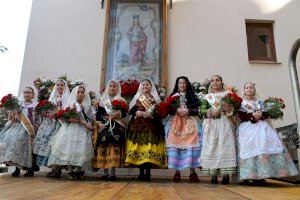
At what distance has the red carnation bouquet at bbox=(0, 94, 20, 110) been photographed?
4502 millimetres

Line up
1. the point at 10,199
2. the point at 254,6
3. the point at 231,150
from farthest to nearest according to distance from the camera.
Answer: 1. the point at 254,6
2. the point at 231,150
3. the point at 10,199

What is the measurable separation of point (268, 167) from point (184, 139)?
1.17m

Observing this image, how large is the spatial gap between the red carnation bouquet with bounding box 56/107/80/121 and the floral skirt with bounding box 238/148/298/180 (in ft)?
7.76

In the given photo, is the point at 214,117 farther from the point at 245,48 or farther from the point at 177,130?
the point at 245,48

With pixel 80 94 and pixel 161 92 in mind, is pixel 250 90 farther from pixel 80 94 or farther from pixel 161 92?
pixel 80 94

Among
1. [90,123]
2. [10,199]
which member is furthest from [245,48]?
[10,199]

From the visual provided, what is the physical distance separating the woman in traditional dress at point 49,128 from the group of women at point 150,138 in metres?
A: 0.01

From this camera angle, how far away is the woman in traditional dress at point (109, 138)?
4.16m

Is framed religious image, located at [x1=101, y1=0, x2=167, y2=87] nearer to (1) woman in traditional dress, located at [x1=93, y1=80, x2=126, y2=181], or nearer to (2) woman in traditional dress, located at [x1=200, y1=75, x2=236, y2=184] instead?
(1) woman in traditional dress, located at [x1=93, y1=80, x2=126, y2=181]

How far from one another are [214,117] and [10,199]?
290 centimetres

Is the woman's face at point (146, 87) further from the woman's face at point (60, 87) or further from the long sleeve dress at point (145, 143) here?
the woman's face at point (60, 87)

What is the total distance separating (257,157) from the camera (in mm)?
3643

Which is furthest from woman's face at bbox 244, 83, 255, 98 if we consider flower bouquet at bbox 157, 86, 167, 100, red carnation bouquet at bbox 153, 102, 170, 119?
flower bouquet at bbox 157, 86, 167, 100

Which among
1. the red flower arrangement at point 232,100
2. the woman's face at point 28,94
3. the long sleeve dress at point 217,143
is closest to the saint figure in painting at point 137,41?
the woman's face at point 28,94
